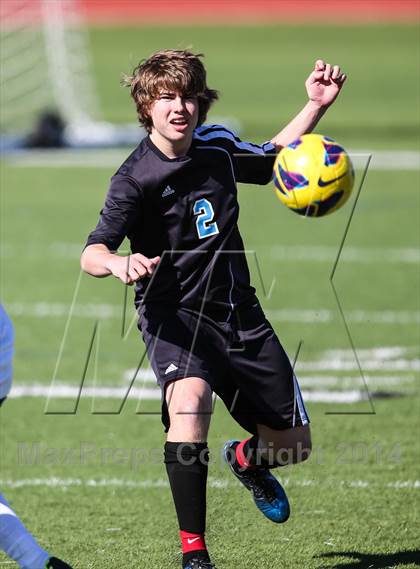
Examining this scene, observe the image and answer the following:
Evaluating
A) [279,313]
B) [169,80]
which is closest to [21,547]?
[169,80]

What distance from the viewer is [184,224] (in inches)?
181

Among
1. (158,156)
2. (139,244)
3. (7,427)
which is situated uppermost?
(158,156)

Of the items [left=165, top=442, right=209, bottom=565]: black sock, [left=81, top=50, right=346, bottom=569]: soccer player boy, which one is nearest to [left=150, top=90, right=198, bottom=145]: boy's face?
[left=81, top=50, right=346, bottom=569]: soccer player boy

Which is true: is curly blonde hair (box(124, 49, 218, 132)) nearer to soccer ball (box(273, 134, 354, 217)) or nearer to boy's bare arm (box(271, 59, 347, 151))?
soccer ball (box(273, 134, 354, 217))

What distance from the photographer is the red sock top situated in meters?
4.28

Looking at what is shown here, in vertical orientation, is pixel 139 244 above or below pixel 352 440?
above

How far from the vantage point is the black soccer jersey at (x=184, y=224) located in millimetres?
4551

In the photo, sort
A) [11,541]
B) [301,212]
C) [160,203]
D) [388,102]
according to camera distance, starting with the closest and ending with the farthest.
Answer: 1. [11,541]
2. [160,203]
3. [301,212]
4. [388,102]

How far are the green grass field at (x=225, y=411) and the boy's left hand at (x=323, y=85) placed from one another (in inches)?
73.0

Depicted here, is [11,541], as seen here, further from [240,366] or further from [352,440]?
[352,440]

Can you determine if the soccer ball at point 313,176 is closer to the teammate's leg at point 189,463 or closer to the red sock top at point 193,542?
the teammate's leg at point 189,463

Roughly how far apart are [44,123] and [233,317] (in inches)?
520

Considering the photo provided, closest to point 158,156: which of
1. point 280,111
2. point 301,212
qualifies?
point 301,212

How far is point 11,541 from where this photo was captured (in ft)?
12.3
